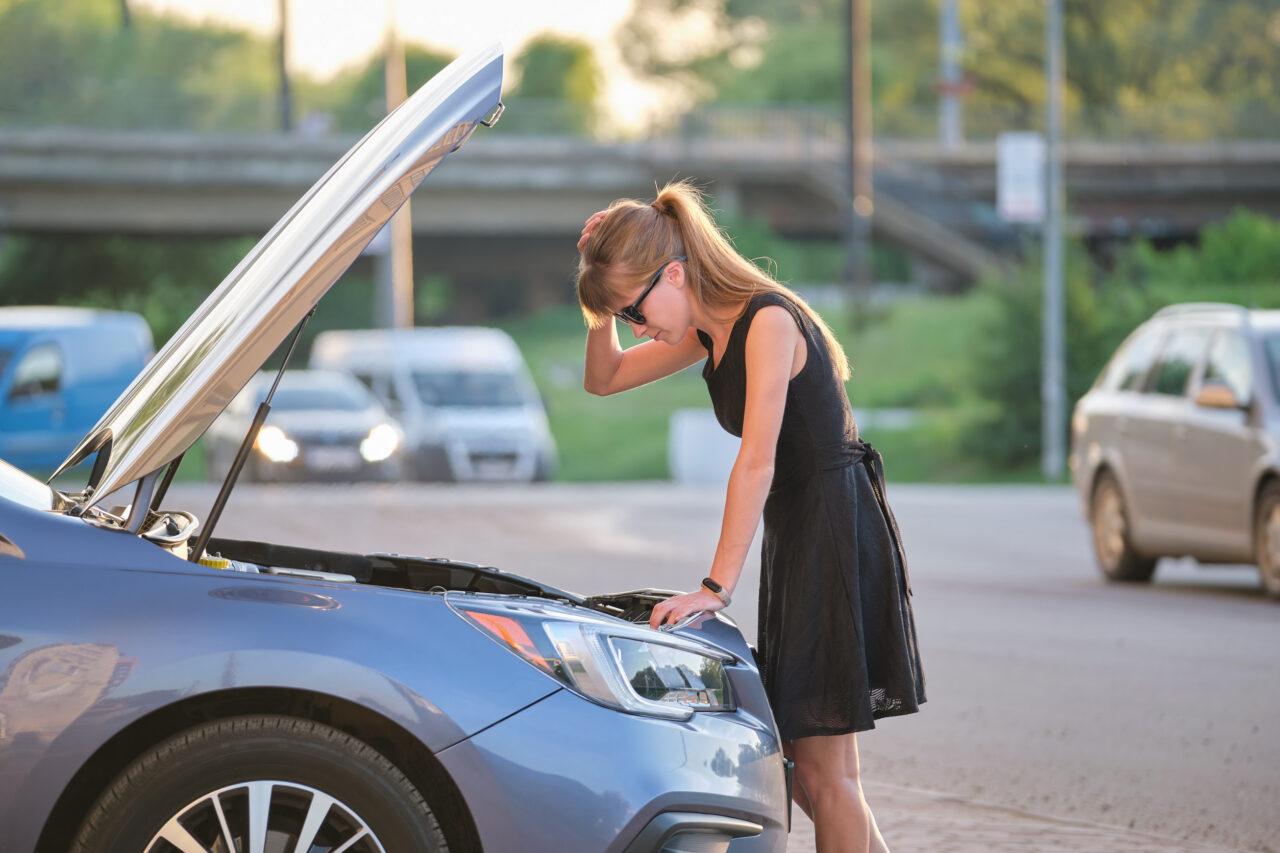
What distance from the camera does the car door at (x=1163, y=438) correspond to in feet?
41.8

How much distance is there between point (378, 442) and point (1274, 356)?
49.6 feet

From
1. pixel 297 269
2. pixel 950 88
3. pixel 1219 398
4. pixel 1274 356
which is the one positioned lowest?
pixel 1219 398

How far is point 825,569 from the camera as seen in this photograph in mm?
4125

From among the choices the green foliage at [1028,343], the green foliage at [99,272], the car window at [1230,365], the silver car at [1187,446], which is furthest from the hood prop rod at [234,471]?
the green foliage at [99,272]

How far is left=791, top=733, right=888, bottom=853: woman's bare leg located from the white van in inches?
926

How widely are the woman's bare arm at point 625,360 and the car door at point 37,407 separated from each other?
22.2 metres

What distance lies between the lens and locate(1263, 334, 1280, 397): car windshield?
12117mm

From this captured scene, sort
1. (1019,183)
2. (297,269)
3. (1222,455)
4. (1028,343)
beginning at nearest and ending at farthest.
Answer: (297,269) < (1222,455) < (1019,183) < (1028,343)

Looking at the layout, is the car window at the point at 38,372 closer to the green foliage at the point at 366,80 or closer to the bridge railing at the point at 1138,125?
the bridge railing at the point at 1138,125

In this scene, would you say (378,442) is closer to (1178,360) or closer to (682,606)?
(1178,360)

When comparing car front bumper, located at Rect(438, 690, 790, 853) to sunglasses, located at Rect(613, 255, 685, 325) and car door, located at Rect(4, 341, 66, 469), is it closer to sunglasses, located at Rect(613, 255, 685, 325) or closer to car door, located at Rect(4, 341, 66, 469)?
sunglasses, located at Rect(613, 255, 685, 325)

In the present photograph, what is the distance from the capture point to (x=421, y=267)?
72.8 metres

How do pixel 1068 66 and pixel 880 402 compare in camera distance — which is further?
pixel 1068 66

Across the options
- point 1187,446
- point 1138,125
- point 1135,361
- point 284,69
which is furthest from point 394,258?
point 1138,125
